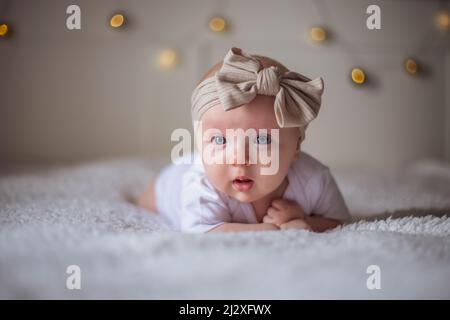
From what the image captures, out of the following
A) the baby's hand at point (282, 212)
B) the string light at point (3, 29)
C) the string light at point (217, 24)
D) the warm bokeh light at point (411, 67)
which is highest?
the string light at point (217, 24)

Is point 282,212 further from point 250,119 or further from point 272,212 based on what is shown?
point 250,119

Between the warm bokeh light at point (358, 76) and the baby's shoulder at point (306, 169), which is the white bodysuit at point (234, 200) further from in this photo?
the warm bokeh light at point (358, 76)

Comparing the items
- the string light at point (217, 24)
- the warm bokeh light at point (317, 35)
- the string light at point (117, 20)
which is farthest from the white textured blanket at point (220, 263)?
the string light at point (217, 24)

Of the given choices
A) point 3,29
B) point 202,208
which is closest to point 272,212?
point 202,208

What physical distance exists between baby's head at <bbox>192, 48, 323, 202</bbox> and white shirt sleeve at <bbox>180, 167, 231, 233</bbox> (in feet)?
0.20

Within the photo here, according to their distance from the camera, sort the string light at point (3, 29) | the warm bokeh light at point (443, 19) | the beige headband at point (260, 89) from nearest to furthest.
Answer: the beige headband at point (260, 89), the string light at point (3, 29), the warm bokeh light at point (443, 19)

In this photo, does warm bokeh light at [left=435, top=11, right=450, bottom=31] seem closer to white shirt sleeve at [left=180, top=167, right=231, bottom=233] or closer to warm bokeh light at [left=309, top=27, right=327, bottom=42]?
warm bokeh light at [left=309, top=27, right=327, bottom=42]

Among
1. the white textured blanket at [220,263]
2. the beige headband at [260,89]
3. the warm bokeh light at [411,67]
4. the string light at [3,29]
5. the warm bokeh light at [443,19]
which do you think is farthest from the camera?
the warm bokeh light at [443,19]

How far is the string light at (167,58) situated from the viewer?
5.85 feet

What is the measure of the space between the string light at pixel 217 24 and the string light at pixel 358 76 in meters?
0.59

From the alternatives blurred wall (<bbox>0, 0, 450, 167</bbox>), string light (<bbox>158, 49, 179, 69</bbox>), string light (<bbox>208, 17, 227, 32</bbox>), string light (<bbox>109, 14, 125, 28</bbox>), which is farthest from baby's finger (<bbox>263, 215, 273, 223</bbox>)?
string light (<bbox>158, 49, 179, 69</bbox>)

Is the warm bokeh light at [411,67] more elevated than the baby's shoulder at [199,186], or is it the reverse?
the warm bokeh light at [411,67]

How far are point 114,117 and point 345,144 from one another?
2.72 feet
